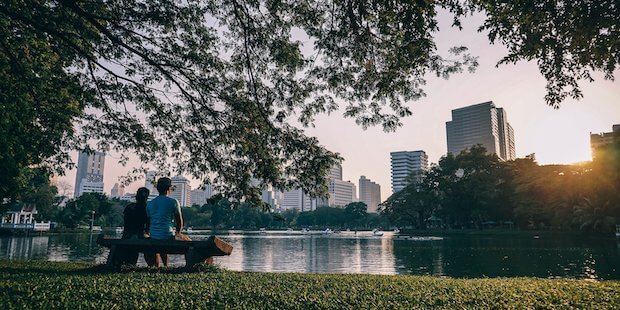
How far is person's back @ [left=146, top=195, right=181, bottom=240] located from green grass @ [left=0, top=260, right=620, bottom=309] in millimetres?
693

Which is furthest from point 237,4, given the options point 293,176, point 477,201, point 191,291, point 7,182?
point 477,201

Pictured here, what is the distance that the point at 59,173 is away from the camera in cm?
1074

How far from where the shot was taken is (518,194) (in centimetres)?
5925

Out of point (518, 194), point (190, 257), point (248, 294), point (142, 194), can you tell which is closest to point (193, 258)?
point (190, 257)

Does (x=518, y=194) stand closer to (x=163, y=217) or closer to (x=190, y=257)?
(x=190, y=257)

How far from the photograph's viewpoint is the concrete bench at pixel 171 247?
23.4 ft

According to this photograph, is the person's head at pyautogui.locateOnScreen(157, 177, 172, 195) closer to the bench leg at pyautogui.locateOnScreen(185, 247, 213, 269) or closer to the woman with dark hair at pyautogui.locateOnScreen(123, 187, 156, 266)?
the woman with dark hair at pyautogui.locateOnScreen(123, 187, 156, 266)

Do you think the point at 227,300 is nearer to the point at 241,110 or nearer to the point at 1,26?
the point at 241,110

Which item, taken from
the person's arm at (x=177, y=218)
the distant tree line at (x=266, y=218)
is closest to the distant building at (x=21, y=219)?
the distant tree line at (x=266, y=218)

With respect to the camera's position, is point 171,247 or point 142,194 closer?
point 171,247

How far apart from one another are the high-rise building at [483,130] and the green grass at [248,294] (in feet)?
579

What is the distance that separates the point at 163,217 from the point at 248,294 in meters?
2.65

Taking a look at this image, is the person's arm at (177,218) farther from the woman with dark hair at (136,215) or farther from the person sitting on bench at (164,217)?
the woman with dark hair at (136,215)

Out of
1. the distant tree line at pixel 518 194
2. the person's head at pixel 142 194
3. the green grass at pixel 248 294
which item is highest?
the distant tree line at pixel 518 194
